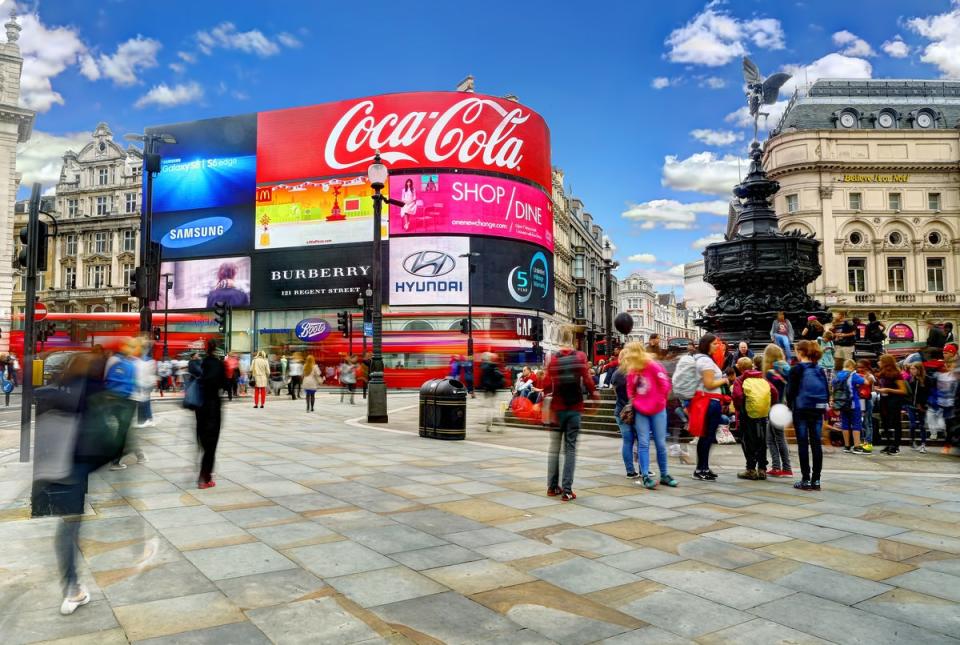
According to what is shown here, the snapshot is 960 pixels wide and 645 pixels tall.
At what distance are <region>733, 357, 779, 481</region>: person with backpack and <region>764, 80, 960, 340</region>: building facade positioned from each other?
50.4 metres

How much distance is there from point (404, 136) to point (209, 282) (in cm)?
1823

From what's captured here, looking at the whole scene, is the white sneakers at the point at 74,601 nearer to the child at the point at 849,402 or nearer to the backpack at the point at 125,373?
the backpack at the point at 125,373

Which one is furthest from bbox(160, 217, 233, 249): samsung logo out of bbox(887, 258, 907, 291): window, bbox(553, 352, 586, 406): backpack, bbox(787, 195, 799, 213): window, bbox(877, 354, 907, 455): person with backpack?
bbox(887, 258, 907, 291): window

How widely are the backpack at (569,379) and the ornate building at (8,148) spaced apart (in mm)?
43681

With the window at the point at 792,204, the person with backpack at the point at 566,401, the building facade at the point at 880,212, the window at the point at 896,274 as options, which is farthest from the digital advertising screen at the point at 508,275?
the person with backpack at the point at 566,401

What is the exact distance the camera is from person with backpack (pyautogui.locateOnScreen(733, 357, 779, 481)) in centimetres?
827

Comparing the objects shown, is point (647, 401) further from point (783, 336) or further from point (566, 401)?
point (783, 336)

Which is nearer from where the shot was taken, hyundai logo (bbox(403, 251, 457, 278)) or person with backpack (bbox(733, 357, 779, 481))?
person with backpack (bbox(733, 357, 779, 481))

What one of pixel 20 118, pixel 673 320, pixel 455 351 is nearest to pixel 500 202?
pixel 455 351

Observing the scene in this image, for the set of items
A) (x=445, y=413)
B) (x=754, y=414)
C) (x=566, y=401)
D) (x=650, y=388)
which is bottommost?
(x=445, y=413)

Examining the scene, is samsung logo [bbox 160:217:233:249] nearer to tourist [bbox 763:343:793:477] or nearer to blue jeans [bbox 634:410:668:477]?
tourist [bbox 763:343:793:477]

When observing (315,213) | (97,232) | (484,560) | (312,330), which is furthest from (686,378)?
(97,232)

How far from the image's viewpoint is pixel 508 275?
45.9 metres

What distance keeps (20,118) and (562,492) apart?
1910 inches
